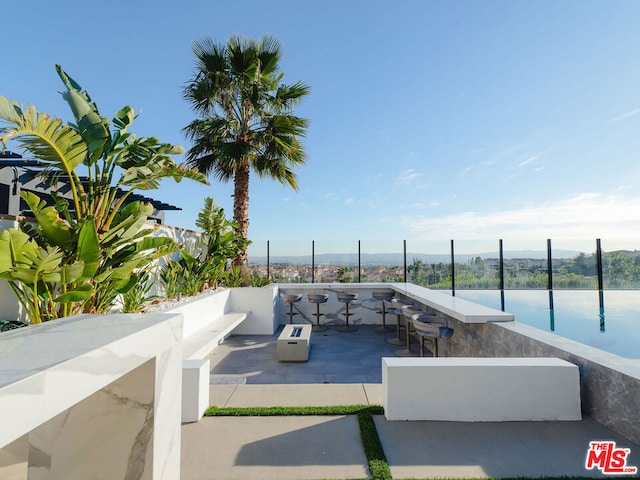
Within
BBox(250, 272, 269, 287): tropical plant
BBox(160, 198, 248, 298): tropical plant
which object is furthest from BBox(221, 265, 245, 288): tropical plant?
BBox(250, 272, 269, 287): tropical plant

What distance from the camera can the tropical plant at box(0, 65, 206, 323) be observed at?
2375 mm

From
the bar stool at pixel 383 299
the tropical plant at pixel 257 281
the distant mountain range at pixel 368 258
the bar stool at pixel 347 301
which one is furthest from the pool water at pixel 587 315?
the tropical plant at pixel 257 281

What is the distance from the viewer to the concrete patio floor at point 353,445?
2.00m

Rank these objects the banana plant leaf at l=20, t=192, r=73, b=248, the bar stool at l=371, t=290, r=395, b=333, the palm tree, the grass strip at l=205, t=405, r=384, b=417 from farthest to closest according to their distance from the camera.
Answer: the bar stool at l=371, t=290, r=395, b=333, the palm tree, the grass strip at l=205, t=405, r=384, b=417, the banana plant leaf at l=20, t=192, r=73, b=248

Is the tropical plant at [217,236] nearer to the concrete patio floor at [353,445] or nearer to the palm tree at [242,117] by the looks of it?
the palm tree at [242,117]

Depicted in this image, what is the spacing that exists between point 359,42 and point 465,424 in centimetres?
846

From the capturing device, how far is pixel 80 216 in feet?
10.3

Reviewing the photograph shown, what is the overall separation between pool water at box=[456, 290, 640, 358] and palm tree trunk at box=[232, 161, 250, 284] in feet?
20.0

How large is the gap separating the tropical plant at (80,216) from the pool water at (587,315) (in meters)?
5.51

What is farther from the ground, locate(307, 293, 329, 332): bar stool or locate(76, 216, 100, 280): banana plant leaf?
locate(76, 216, 100, 280): banana plant leaf

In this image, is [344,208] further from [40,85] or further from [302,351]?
[40,85]

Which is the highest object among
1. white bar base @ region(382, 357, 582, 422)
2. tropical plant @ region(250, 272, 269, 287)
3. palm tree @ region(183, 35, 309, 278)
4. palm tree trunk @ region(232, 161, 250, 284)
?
palm tree @ region(183, 35, 309, 278)

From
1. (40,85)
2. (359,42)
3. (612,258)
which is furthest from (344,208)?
(40,85)

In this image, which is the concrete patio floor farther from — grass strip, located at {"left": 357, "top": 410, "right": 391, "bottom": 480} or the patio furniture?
the patio furniture
